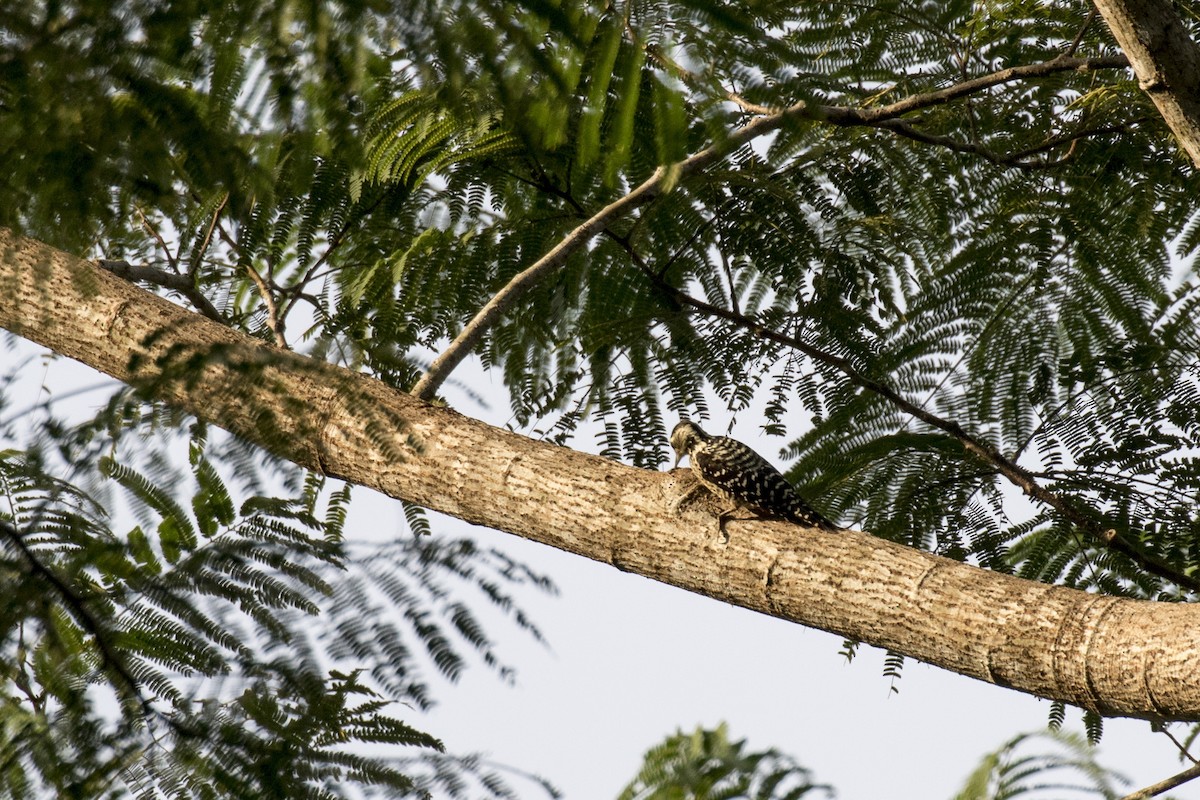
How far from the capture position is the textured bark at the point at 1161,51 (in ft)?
11.0

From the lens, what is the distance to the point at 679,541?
3934 mm

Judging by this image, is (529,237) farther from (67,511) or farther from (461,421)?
(67,511)

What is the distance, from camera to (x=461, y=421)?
4.21m

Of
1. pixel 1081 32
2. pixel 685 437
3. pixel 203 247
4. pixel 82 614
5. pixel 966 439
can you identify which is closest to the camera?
pixel 82 614

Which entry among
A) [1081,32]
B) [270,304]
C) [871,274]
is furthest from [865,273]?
[270,304]

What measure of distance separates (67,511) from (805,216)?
10.6 feet

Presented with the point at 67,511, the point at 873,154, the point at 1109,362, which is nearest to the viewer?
the point at 67,511

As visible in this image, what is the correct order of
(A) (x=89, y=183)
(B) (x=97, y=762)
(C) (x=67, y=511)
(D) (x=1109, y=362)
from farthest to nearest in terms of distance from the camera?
(D) (x=1109, y=362)
(C) (x=67, y=511)
(B) (x=97, y=762)
(A) (x=89, y=183)

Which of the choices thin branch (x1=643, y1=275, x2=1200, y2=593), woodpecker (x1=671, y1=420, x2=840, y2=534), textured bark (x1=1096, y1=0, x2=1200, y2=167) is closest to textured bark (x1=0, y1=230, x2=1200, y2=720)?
woodpecker (x1=671, y1=420, x2=840, y2=534)

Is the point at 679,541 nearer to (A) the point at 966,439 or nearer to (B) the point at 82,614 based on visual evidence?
(A) the point at 966,439

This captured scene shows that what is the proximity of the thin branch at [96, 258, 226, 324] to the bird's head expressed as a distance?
2.11 m

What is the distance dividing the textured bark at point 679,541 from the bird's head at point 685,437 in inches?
23.3

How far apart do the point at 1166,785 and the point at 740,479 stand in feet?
5.58

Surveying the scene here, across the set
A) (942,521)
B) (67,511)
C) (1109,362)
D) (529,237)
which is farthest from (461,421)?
(1109,362)
